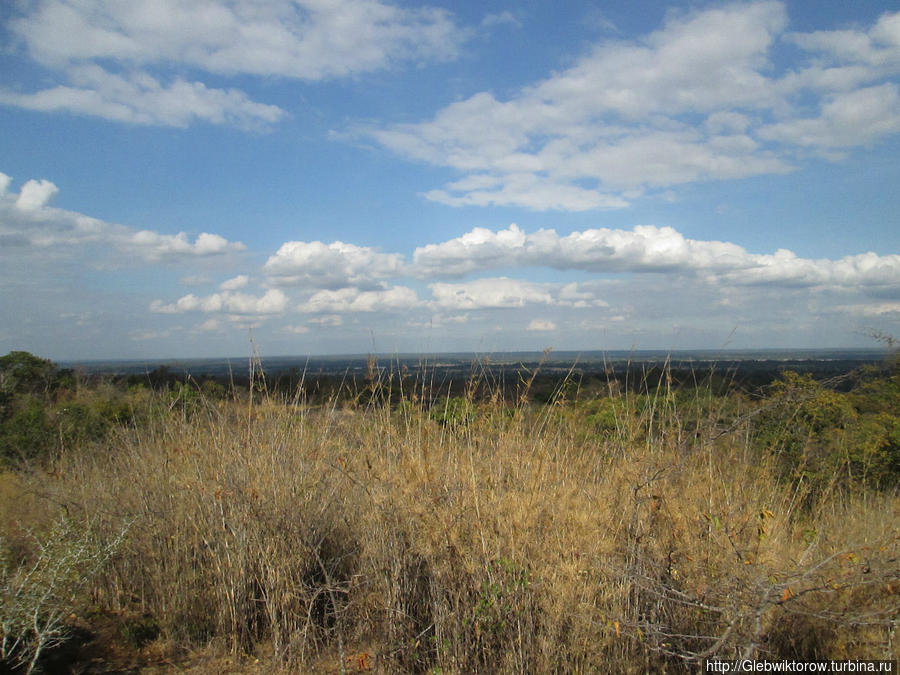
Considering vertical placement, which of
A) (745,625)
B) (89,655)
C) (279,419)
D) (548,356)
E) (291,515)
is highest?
(548,356)

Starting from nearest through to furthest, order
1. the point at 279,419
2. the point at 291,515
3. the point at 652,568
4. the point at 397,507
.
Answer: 1. the point at 652,568
2. the point at 397,507
3. the point at 291,515
4. the point at 279,419

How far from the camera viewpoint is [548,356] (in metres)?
4.86

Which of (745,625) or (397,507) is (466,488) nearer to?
(397,507)

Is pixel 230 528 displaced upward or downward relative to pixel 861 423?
downward

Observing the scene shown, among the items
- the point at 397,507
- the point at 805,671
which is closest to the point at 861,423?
the point at 805,671

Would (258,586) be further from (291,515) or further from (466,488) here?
(466,488)

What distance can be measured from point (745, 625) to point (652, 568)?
625 millimetres

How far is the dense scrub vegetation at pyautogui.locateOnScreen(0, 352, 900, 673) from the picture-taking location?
3330mm

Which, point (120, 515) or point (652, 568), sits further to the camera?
point (120, 515)

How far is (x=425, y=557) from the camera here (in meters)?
3.73

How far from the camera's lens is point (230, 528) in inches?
167

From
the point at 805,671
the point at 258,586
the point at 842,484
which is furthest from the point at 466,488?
the point at 842,484

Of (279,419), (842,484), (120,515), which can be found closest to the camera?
(120,515)

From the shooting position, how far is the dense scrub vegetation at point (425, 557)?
131 inches
